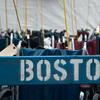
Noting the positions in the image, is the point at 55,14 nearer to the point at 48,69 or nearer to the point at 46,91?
the point at 46,91

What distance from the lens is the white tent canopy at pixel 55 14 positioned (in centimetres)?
895

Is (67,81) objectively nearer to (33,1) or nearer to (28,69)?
(28,69)

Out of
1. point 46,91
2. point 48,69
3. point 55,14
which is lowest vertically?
point 46,91

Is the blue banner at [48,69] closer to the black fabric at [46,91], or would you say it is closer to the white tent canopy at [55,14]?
the black fabric at [46,91]

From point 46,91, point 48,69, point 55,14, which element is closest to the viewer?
point 48,69

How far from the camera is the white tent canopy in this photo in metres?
8.95

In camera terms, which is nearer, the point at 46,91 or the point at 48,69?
the point at 48,69

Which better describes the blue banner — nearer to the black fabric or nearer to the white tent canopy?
the black fabric

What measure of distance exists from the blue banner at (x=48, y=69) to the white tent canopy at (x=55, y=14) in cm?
702

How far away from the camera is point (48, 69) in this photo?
191cm

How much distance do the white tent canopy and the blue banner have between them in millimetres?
7015

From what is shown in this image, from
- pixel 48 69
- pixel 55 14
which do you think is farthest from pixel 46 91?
pixel 55 14

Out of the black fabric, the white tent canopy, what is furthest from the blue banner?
the white tent canopy

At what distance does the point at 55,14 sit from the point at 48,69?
7.22 m
